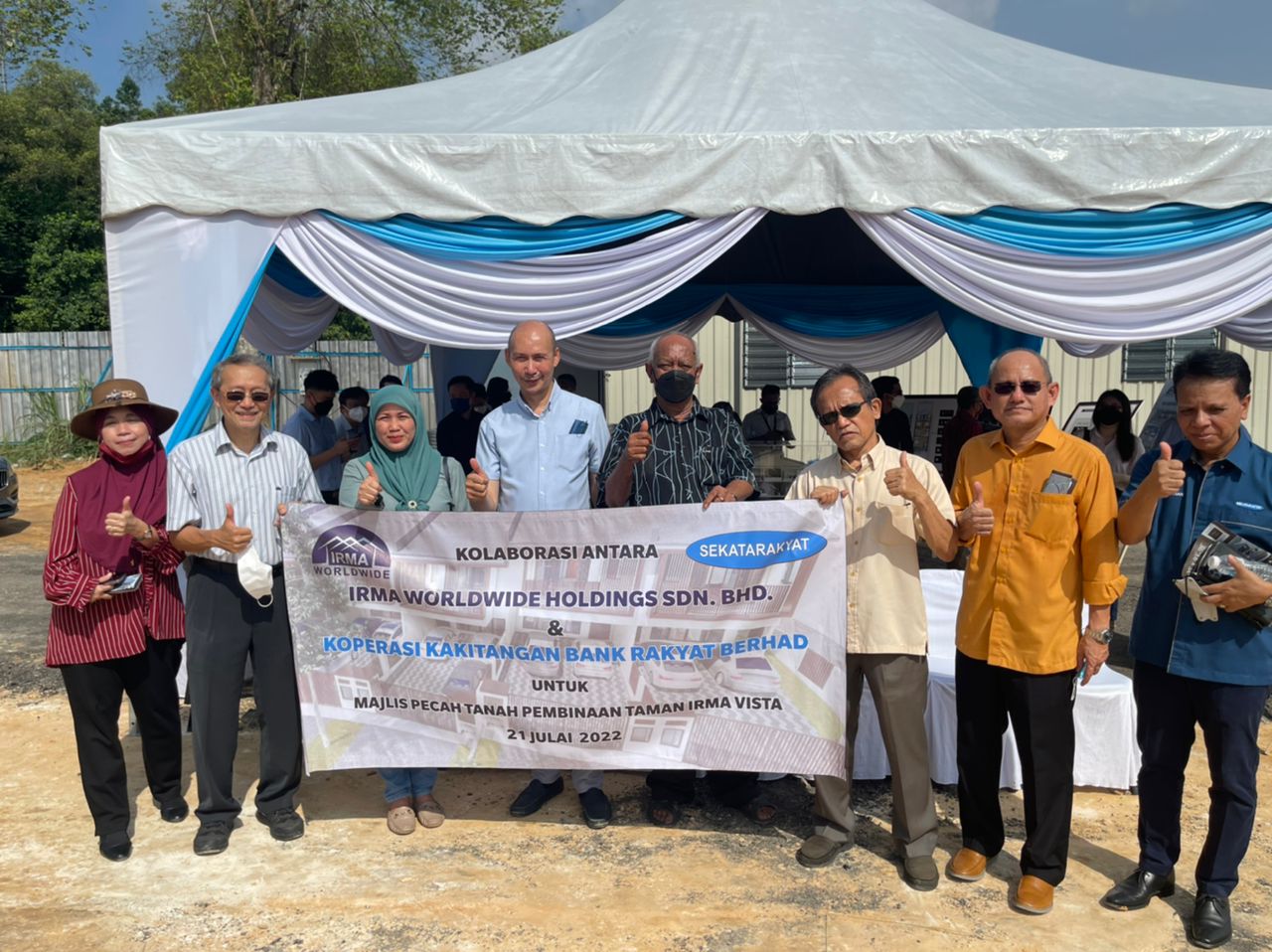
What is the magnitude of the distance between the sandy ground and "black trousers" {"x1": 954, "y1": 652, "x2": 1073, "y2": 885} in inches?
8.5

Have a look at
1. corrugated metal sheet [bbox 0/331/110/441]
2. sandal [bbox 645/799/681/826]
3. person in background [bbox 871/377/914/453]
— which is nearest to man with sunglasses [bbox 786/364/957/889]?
sandal [bbox 645/799/681/826]

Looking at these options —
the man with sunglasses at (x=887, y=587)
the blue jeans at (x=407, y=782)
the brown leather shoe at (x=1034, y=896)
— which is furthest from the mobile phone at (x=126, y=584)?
the brown leather shoe at (x=1034, y=896)

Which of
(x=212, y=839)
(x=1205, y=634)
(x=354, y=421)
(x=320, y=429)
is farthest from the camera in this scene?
(x=354, y=421)

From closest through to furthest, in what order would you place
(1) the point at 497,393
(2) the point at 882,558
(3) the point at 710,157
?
1. (2) the point at 882,558
2. (3) the point at 710,157
3. (1) the point at 497,393

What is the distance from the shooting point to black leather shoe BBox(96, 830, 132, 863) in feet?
11.1

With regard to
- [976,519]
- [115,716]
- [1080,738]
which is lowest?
[1080,738]

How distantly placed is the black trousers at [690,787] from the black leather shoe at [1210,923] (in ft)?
4.84

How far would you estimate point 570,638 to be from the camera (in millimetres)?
3383

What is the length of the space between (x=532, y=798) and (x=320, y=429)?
368 cm

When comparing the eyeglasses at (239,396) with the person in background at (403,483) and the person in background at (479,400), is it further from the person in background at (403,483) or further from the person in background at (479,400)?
the person in background at (479,400)

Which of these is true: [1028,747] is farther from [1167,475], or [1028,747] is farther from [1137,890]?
[1167,475]

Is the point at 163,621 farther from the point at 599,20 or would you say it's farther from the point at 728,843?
the point at 599,20

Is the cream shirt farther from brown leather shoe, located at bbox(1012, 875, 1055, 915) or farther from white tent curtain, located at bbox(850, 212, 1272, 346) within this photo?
white tent curtain, located at bbox(850, 212, 1272, 346)

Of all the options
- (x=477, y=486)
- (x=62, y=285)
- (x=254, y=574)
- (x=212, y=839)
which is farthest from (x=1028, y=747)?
(x=62, y=285)
